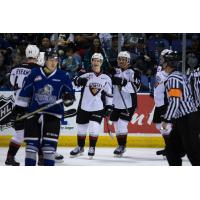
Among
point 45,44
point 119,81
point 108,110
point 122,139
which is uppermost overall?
point 45,44

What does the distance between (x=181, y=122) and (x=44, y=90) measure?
3.64 feet

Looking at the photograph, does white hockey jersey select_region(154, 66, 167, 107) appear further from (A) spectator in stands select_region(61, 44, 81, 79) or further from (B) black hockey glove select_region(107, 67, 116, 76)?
(A) spectator in stands select_region(61, 44, 81, 79)

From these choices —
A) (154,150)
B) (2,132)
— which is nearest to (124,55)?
(154,150)

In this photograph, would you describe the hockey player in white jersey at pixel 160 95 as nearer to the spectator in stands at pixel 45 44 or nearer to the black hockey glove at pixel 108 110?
the black hockey glove at pixel 108 110

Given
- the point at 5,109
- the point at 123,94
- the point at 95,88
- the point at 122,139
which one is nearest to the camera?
the point at 95,88

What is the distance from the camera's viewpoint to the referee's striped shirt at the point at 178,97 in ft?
17.4

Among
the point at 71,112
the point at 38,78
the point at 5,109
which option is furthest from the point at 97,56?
the point at 38,78

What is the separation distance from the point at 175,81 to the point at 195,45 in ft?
9.00

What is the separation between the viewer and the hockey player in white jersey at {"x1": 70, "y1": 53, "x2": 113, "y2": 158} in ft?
23.8

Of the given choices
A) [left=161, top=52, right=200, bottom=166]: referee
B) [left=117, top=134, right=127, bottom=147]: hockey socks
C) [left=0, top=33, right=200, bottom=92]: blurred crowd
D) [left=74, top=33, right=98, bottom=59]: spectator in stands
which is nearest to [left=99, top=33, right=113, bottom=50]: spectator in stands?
[left=0, top=33, right=200, bottom=92]: blurred crowd

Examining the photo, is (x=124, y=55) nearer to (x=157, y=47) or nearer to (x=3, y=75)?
(x=157, y=47)

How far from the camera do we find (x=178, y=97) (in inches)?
209

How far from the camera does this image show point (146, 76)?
26.5 feet

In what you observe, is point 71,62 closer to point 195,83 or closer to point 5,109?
point 5,109
